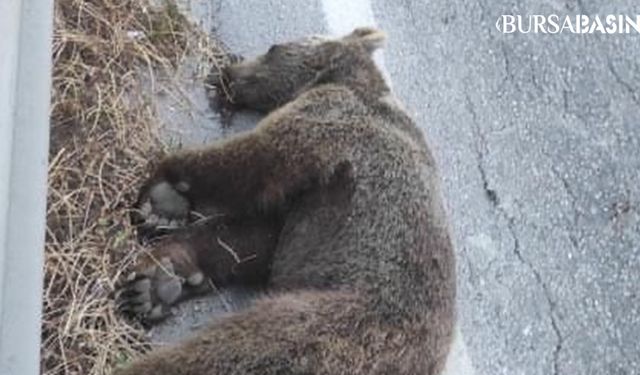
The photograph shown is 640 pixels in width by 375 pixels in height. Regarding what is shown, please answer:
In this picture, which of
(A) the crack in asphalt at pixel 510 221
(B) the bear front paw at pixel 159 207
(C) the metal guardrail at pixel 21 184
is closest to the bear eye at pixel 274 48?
(B) the bear front paw at pixel 159 207

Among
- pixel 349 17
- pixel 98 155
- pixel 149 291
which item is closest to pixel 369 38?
pixel 349 17

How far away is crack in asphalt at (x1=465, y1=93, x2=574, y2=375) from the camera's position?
501 centimetres

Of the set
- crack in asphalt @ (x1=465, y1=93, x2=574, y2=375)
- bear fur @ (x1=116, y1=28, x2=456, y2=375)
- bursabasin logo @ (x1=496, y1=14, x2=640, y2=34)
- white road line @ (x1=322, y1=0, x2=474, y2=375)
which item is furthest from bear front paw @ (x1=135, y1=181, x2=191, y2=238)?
bursabasin logo @ (x1=496, y1=14, x2=640, y2=34)

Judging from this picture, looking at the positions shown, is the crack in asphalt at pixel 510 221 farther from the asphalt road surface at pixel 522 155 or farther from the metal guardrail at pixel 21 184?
the metal guardrail at pixel 21 184

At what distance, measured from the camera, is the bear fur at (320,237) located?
148 inches

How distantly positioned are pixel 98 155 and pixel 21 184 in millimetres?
1288

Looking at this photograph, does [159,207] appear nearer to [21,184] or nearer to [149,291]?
[149,291]

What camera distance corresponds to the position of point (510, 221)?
5.27m

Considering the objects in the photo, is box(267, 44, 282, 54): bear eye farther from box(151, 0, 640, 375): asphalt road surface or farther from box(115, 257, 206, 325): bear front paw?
box(115, 257, 206, 325): bear front paw

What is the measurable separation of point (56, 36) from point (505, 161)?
1939mm

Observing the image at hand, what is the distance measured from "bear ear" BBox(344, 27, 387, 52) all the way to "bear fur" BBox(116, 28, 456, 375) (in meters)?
0.02

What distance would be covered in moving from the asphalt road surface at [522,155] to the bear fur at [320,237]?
48cm

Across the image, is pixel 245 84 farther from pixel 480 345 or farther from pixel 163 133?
pixel 480 345

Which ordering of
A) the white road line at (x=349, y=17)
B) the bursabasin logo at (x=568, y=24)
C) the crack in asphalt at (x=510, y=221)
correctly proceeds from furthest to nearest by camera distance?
the bursabasin logo at (x=568, y=24)
the white road line at (x=349, y=17)
the crack in asphalt at (x=510, y=221)
